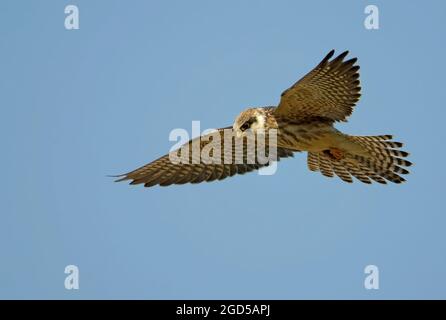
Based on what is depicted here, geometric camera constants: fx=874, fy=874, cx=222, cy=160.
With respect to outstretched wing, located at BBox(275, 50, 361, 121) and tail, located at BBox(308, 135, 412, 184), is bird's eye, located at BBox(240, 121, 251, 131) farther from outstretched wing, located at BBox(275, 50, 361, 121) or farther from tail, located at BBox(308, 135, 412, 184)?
tail, located at BBox(308, 135, 412, 184)

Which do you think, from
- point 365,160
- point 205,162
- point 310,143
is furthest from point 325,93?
point 205,162

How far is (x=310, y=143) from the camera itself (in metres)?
10.7

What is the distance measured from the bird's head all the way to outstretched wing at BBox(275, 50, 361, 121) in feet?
0.73

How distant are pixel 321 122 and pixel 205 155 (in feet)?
5.59

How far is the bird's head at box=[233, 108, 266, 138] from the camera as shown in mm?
10344

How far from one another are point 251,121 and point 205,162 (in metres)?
1.34

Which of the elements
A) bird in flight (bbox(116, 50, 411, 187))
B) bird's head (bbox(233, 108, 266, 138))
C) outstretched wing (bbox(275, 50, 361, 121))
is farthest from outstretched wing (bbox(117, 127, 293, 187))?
outstretched wing (bbox(275, 50, 361, 121))

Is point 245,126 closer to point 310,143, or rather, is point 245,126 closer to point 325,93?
point 310,143

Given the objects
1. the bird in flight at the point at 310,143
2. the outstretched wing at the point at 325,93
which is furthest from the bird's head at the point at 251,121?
the outstretched wing at the point at 325,93

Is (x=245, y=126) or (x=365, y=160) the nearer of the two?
(x=245, y=126)

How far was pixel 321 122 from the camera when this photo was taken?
10.4 metres
